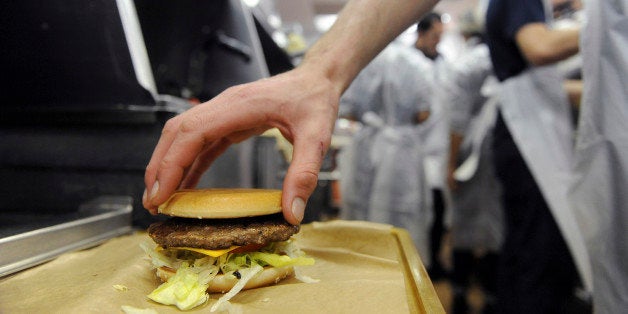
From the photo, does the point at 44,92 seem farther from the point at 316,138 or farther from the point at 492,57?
the point at 492,57

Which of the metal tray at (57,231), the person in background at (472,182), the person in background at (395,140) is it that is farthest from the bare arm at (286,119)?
the person in background at (472,182)

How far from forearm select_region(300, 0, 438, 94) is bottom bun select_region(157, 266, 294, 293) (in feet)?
1.62

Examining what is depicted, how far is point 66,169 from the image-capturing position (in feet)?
4.44

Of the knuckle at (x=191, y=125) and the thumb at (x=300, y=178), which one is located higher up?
the knuckle at (x=191, y=125)

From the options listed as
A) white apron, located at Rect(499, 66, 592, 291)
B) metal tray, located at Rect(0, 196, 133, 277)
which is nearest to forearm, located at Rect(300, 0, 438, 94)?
metal tray, located at Rect(0, 196, 133, 277)

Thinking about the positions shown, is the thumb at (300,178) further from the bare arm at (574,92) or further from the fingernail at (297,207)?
the bare arm at (574,92)

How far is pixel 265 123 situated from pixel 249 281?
38 cm

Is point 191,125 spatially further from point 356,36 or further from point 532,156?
point 532,156

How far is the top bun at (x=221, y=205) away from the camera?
0.96 metres

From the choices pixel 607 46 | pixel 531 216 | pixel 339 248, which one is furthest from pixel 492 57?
pixel 339 248

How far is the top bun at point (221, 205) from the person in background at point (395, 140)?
2559 millimetres

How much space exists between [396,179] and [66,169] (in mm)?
2587

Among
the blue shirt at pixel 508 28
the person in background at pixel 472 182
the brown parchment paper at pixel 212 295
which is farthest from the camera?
the person in background at pixel 472 182

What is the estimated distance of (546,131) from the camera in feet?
6.35
